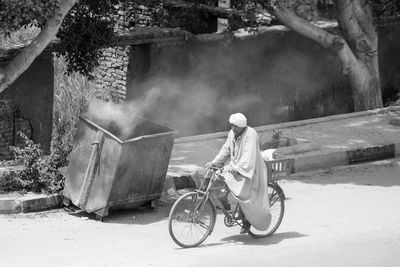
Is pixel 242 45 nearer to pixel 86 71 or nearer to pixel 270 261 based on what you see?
pixel 86 71

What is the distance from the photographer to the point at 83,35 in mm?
14430

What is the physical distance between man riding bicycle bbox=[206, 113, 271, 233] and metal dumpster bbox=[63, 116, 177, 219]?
137 centimetres

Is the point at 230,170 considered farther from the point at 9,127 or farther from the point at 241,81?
the point at 241,81

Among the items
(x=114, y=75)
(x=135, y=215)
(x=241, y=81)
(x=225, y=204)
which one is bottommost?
(x=135, y=215)

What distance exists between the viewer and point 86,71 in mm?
14594

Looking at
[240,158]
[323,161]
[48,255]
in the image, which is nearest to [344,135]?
[323,161]

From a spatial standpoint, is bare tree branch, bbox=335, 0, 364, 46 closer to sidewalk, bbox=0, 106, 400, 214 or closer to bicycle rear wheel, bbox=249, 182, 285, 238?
sidewalk, bbox=0, 106, 400, 214

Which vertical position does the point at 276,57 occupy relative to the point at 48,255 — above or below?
above

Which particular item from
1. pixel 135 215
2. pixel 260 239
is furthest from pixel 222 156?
pixel 135 215

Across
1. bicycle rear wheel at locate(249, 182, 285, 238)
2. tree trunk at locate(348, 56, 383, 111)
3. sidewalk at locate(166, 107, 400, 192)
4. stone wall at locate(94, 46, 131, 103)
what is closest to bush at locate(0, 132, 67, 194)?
sidewalk at locate(166, 107, 400, 192)

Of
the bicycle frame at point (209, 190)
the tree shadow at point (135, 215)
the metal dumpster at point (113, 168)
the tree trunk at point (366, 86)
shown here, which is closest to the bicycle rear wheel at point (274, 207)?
the bicycle frame at point (209, 190)

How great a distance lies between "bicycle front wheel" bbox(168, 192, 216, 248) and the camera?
10.1 meters

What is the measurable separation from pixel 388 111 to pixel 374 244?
741 centimetres

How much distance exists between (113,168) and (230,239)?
5.62 feet
